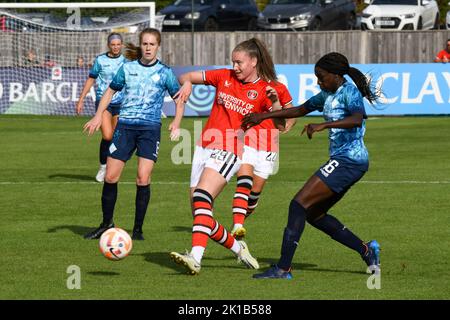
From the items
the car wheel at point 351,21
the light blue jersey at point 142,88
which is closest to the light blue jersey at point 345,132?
the light blue jersey at point 142,88

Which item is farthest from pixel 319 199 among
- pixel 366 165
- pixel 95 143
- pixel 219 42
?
pixel 219 42

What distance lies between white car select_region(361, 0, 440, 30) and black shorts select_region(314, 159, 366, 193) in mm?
30789

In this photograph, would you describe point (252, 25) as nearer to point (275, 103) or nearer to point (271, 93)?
point (275, 103)

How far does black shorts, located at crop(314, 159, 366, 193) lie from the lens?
10.3m

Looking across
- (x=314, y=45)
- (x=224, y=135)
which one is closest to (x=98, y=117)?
(x=224, y=135)

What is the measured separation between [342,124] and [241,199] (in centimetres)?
292

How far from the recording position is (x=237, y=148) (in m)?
11.0

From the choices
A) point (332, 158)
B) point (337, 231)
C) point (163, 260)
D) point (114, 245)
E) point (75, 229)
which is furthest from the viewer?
point (75, 229)

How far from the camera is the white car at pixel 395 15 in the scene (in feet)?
133

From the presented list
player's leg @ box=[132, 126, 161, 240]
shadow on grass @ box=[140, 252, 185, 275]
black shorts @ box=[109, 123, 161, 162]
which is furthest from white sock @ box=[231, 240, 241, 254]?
black shorts @ box=[109, 123, 161, 162]

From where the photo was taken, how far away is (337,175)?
1033 centimetres

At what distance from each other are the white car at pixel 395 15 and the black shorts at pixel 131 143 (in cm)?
2839
